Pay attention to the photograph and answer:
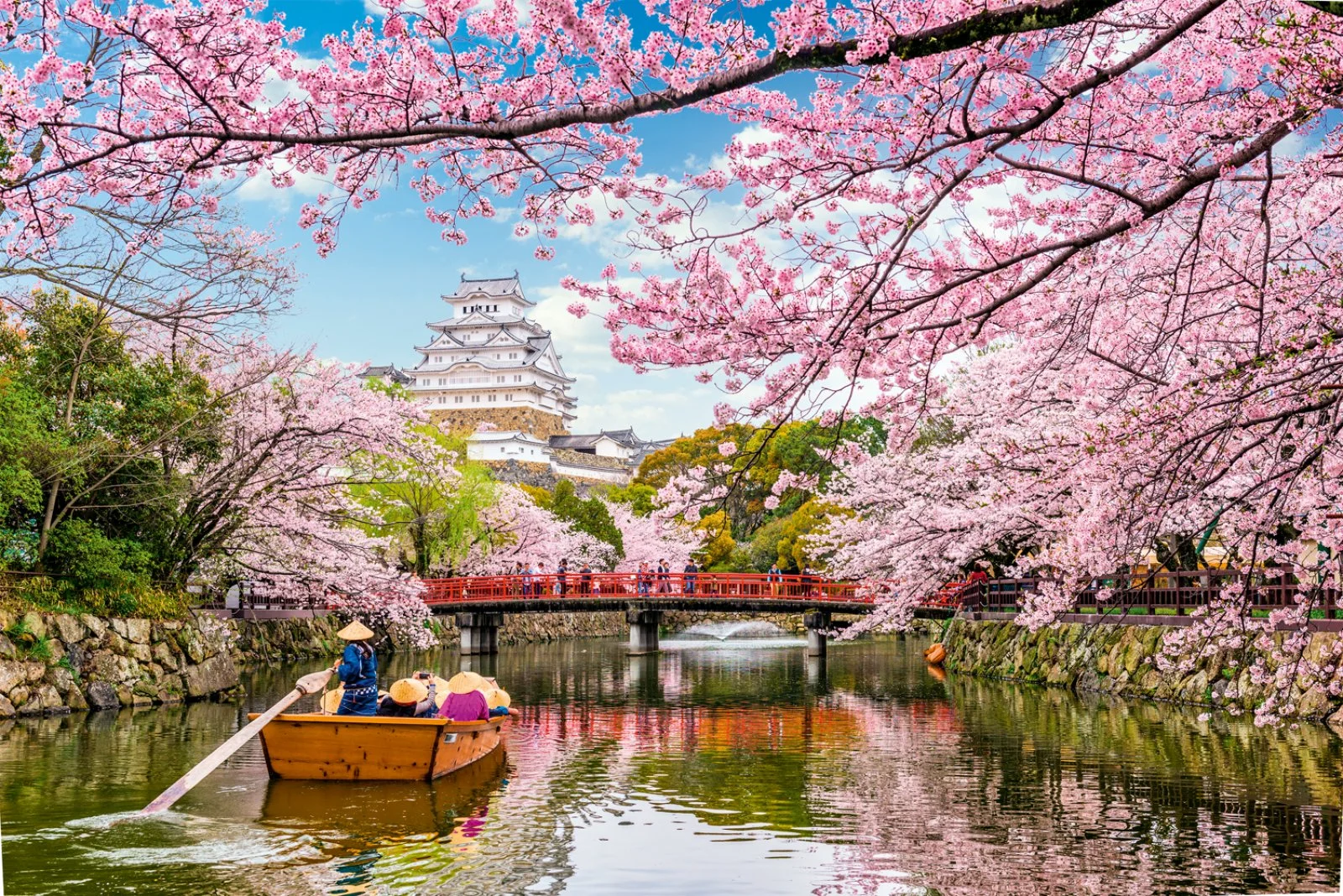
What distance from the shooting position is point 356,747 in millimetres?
10273

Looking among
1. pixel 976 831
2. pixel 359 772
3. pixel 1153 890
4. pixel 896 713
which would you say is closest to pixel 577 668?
pixel 896 713

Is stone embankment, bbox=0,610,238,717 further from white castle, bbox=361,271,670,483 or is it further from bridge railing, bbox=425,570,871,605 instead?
white castle, bbox=361,271,670,483

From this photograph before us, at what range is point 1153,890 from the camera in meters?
6.62

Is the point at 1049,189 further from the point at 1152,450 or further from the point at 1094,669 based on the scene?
the point at 1094,669

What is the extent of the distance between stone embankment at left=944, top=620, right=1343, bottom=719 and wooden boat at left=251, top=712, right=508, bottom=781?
9575 millimetres

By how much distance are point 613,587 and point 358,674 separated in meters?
22.6

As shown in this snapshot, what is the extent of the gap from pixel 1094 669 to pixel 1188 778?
930 cm

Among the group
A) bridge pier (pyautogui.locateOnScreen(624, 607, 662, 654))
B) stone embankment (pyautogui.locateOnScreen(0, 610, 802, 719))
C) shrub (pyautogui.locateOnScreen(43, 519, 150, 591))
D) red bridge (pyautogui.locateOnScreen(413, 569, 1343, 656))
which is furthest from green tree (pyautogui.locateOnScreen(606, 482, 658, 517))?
shrub (pyautogui.locateOnScreen(43, 519, 150, 591))

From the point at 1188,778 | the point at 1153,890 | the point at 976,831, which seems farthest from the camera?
the point at 1188,778

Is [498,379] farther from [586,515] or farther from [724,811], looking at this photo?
[724,811]

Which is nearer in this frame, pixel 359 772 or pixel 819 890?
pixel 819 890

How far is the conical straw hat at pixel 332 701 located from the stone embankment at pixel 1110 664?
10.8 metres

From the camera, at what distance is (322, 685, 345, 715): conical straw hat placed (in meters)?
11.8

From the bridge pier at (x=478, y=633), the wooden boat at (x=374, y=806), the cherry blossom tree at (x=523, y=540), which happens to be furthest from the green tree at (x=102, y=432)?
the cherry blossom tree at (x=523, y=540)
